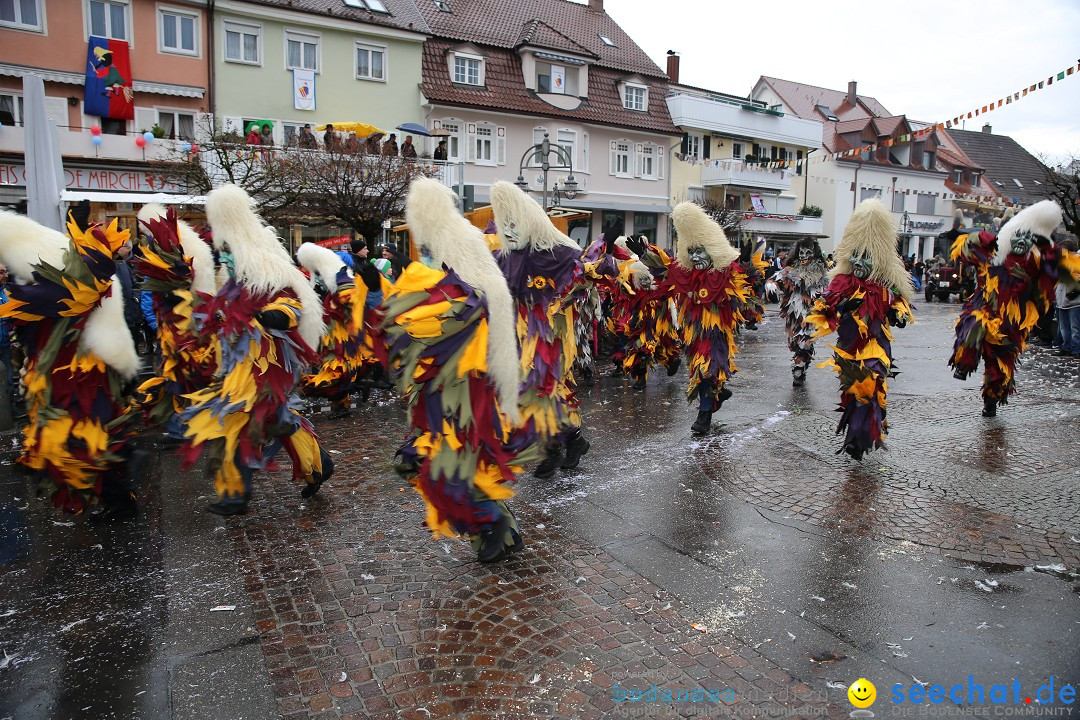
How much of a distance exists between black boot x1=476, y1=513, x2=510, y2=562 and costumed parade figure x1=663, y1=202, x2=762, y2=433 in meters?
3.53

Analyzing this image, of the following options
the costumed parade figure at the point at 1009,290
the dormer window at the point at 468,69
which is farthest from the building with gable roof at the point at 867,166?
the costumed parade figure at the point at 1009,290

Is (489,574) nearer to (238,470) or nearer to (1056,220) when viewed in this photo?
(238,470)

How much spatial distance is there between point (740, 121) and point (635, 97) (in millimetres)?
6556

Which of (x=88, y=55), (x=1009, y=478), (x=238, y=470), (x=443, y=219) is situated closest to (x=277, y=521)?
(x=238, y=470)

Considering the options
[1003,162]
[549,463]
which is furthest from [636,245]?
[1003,162]

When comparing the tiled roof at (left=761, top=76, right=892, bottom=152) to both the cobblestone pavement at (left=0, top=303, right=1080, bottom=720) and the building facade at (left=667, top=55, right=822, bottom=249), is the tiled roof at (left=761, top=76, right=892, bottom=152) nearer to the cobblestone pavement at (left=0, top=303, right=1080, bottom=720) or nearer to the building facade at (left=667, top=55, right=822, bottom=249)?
the building facade at (left=667, top=55, right=822, bottom=249)

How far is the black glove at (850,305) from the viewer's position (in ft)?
20.4

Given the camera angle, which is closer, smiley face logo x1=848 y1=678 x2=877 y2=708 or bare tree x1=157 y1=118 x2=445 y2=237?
smiley face logo x1=848 y1=678 x2=877 y2=708

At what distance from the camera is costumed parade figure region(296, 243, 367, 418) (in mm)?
8328

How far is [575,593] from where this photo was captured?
3.94m

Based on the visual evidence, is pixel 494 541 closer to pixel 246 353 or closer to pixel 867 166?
pixel 246 353

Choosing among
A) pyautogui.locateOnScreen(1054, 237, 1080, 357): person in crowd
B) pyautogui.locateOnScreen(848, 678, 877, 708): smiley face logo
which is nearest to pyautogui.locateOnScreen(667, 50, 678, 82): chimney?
pyautogui.locateOnScreen(1054, 237, 1080, 357): person in crowd

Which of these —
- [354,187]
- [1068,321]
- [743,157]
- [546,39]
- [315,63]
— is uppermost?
[546,39]

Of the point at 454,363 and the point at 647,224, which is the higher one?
the point at 647,224
